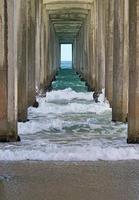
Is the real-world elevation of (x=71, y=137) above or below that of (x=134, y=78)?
below

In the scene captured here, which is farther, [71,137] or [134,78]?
[71,137]

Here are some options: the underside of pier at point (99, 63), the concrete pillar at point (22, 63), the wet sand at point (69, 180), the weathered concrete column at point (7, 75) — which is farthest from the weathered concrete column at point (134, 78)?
the concrete pillar at point (22, 63)

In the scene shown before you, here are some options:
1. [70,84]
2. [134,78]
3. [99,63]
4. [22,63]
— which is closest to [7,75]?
Result: [134,78]

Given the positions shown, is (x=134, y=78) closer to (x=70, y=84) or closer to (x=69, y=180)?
(x=69, y=180)

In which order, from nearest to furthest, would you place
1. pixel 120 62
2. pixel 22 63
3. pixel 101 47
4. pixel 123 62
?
1. pixel 22 63
2. pixel 123 62
3. pixel 120 62
4. pixel 101 47

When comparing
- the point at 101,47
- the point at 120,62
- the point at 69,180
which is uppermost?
the point at 120,62

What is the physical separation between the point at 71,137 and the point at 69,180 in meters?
4.12

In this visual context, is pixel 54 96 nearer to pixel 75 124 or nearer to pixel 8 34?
pixel 75 124

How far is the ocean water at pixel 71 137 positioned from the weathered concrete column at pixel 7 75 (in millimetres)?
397

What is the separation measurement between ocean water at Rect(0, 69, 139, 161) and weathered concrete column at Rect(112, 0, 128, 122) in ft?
1.45

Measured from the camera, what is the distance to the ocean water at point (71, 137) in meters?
8.53

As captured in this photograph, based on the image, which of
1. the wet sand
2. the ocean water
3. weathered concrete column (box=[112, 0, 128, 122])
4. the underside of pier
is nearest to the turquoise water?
the underside of pier

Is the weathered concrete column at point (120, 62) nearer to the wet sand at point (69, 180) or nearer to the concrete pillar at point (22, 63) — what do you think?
the concrete pillar at point (22, 63)

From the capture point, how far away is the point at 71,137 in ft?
35.8
